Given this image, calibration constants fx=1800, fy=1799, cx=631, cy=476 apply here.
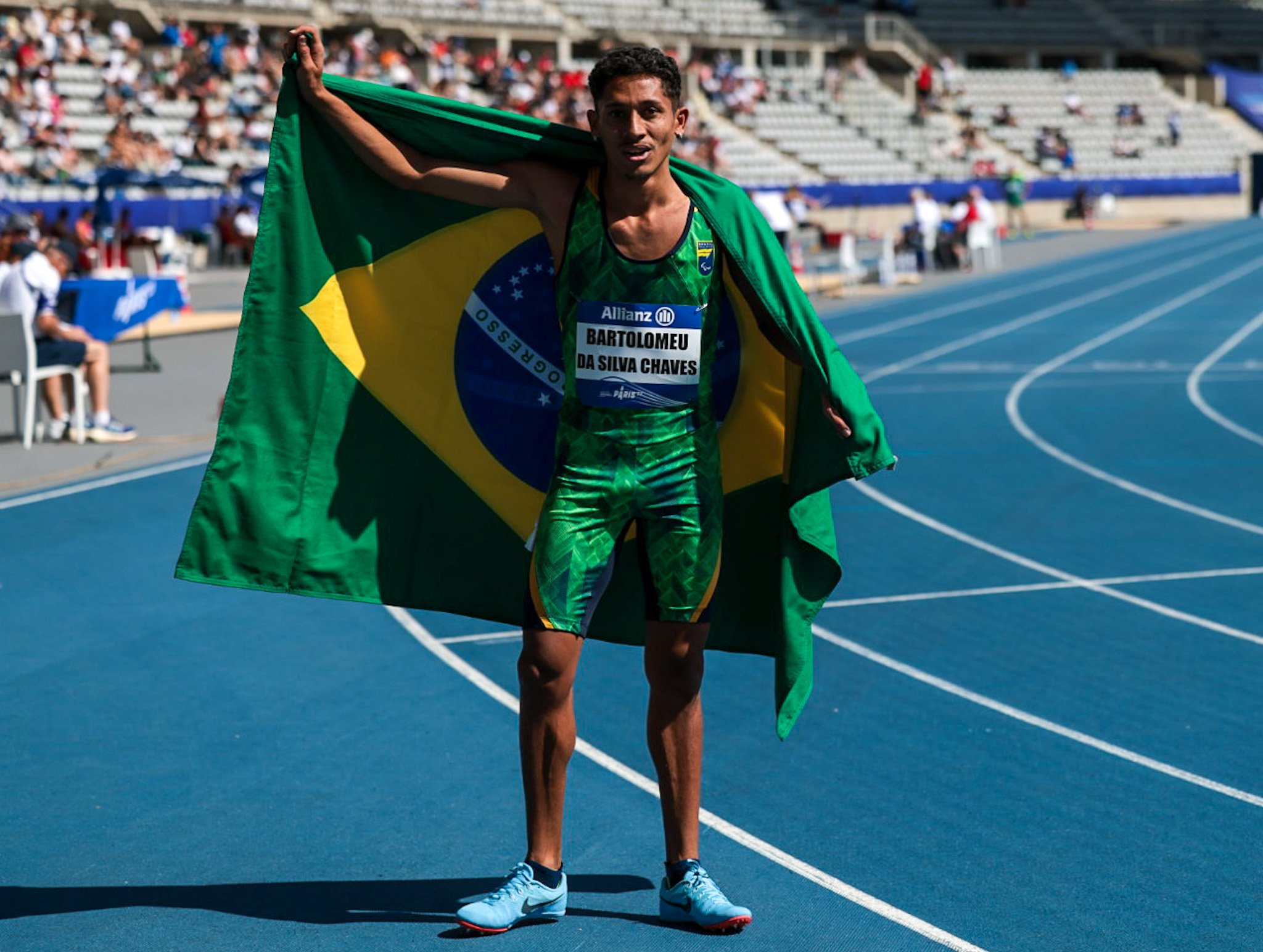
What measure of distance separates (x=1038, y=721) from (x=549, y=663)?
2.79 metres

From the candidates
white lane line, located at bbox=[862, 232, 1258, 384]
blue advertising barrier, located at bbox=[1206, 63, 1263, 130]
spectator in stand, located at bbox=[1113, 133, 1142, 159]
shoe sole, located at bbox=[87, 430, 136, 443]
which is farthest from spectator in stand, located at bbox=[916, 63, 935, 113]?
shoe sole, located at bbox=[87, 430, 136, 443]

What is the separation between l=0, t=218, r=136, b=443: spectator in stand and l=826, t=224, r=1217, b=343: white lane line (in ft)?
36.4

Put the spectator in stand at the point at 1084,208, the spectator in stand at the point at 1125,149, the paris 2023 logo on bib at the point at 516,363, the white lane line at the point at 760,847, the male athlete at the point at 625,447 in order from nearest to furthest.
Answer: the male athlete at the point at 625,447 < the white lane line at the point at 760,847 < the paris 2023 logo on bib at the point at 516,363 < the spectator in stand at the point at 1084,208 < the spectator in stand at the point at 1125,149

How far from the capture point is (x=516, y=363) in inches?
187

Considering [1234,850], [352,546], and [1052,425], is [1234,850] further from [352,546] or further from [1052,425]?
[1052,425]

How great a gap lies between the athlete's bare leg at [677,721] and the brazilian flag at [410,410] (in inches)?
10.5

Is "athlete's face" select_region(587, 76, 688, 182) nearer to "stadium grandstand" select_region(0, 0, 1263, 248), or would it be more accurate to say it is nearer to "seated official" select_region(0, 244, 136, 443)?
"seated official" select_region(0, 244, 136, 443)

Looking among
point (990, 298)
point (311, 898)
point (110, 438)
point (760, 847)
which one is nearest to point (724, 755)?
point (760, 847)

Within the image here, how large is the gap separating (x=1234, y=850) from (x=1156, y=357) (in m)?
16.5

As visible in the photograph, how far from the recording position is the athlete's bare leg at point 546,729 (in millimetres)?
4281

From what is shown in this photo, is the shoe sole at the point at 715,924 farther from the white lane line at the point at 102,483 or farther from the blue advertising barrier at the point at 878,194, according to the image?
the blue advertising barrier at the point at 878,194

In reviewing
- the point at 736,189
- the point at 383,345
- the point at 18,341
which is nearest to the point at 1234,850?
the point at 736,189

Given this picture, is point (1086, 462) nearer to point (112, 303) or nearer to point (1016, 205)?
point (112, 303)

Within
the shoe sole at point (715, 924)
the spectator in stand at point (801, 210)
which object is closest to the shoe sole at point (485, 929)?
the shoe sole at point (715, 924)
